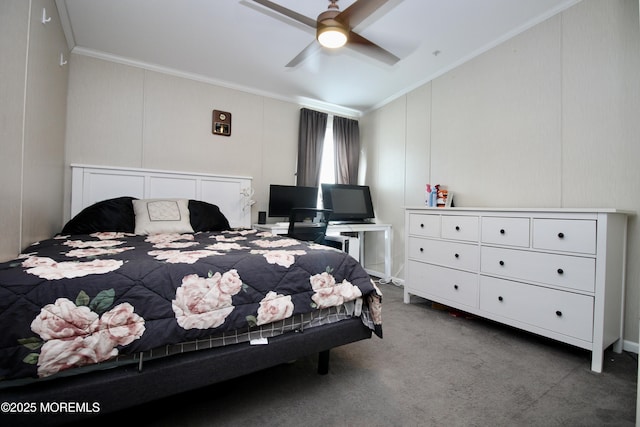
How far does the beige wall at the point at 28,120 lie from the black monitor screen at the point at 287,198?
2.06 m

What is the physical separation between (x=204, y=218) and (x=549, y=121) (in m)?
3.12

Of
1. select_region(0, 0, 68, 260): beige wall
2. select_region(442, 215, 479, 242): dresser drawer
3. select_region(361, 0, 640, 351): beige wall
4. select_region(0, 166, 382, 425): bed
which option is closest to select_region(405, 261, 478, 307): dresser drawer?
select_region(442, 215, 479, 242): dresser drawer

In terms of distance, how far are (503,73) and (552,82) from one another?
0.45 meters

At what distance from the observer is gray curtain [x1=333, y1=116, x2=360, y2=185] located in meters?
4.32

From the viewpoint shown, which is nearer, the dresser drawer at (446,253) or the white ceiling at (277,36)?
the white ceiling at (277,36)

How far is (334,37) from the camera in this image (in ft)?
6.65

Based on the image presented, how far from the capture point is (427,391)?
4.99ft

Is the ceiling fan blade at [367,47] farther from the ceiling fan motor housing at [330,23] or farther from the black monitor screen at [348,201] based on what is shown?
the black monitor screen at [348,201]

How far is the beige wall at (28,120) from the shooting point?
4.73 feet

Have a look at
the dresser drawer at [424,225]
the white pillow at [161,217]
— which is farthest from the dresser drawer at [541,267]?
the white pillow at [161,217]

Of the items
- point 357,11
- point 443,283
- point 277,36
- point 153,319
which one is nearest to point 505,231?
point 443,283

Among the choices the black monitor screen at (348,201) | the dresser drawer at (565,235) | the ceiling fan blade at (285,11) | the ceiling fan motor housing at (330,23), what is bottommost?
the dresser drawer at (565,235)

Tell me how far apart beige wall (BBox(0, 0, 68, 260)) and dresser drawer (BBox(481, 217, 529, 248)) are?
3005 mm

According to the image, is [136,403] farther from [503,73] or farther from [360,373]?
[503,73]
